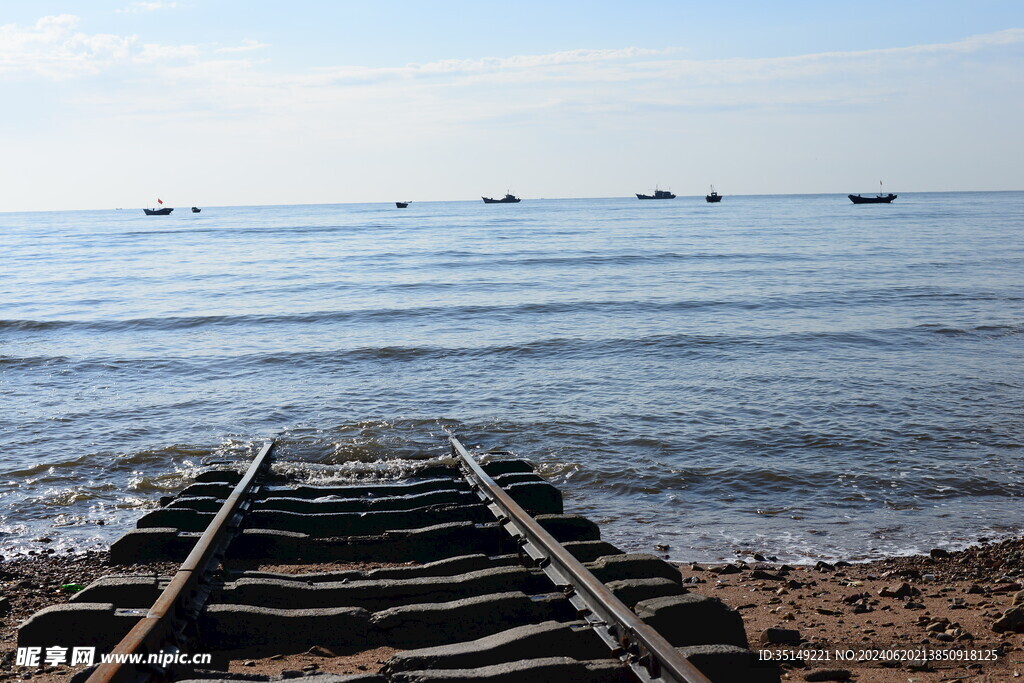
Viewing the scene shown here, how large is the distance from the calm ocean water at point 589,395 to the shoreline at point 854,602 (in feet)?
1.93

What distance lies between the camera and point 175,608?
4.11 m

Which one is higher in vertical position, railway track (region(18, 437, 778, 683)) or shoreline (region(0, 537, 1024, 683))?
railway track (region(18, 437, 778, 683))

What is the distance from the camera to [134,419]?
1210cm

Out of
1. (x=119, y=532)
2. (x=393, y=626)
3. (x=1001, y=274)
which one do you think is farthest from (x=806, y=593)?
(x=1001, y=274)

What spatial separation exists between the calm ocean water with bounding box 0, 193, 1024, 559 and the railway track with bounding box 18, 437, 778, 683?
2.17 metres

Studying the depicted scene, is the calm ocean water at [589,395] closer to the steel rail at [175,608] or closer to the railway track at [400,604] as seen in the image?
the railway track at [400,604]

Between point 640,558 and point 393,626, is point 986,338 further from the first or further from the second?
point 393,626

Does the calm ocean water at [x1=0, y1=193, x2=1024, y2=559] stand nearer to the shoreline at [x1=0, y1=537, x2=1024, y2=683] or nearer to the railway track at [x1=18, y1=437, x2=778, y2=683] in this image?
the shoreline at [x1=0, y1=537, x2=1024, y2=683]

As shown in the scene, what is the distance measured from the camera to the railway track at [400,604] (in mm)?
3654

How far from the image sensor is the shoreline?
475cm

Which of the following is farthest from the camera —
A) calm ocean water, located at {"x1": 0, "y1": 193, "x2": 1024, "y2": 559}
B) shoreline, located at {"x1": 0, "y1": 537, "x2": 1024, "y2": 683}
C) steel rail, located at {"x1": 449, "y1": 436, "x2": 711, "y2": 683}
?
calm ocean water, located at {"x1": 0, "y1": 193, "x2": 1024, "y2": 559}

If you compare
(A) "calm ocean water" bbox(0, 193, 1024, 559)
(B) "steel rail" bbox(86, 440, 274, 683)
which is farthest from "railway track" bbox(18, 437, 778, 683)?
(A) "calm ocean water" bbox(0, 193, 1024, 559)

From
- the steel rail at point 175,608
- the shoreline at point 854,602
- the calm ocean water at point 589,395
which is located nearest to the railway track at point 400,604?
the steel rail at point 175,608

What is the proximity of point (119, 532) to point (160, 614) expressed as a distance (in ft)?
14.0
